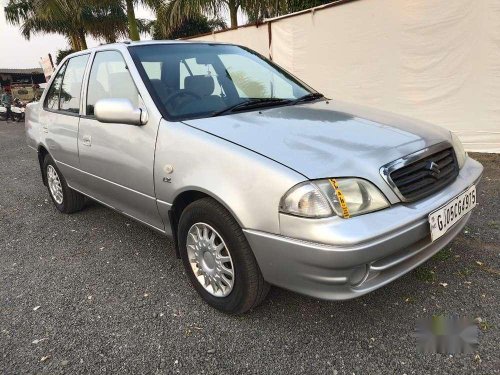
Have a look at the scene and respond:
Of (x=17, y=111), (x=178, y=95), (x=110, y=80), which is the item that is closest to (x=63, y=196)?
(x=110, y=80)

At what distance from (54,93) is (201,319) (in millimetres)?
2993

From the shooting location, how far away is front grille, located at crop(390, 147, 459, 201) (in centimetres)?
205

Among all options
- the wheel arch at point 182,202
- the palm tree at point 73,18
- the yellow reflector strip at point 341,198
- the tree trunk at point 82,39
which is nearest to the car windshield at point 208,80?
the wheel arch at point 182,202

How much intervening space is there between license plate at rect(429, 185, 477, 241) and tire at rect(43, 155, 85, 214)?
3.43 meters

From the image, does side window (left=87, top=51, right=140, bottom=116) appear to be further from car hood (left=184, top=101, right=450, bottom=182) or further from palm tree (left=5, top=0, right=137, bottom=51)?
palm tree (left=5, top=0, right=137, bottom=51)

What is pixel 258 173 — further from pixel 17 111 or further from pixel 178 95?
pixel 17 111

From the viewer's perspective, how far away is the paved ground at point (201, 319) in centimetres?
203

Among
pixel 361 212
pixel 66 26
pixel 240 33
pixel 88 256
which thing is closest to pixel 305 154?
pixel 361 212

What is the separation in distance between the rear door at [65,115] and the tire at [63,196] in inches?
7.8

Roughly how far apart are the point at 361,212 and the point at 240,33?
6.77 m

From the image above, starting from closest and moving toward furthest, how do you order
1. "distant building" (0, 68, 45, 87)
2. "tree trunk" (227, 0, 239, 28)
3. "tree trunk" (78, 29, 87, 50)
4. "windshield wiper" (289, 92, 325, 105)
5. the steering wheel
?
the steering wheel → "windshield wiper" (289, 92, 325, 105) → "tree trunk" (227, 0, 239, 28) → "tree trunk" (78, 29, 87, 50) → "distant building" (0, 68, 45, 87)

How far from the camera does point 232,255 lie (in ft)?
7.11

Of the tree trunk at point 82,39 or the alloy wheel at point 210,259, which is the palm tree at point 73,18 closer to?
the tree trunk at point 82,39

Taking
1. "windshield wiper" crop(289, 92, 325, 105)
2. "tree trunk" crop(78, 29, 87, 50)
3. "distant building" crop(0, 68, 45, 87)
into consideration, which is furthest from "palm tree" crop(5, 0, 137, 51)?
"distant building" crop(0, 68, 45, 87)
